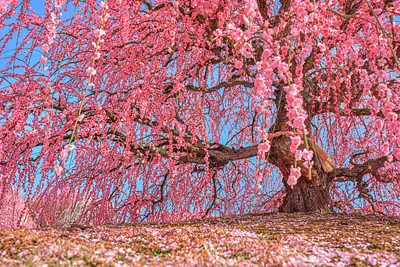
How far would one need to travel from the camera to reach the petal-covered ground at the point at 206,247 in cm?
233

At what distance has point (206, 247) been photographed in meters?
2.69

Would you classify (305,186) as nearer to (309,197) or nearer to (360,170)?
(309,197)

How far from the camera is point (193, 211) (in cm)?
634

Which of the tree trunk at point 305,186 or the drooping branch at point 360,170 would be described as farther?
the tree trunk at point 305,186

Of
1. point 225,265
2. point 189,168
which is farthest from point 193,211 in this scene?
point 225,265

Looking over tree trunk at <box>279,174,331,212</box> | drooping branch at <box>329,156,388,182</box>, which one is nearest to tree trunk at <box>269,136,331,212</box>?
tree trunk at <box>279,174,331,212</box>

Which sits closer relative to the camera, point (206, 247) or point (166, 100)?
point (206, 247)

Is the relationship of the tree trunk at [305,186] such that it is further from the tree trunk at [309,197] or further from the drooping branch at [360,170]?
the drooping branch at [360,170]

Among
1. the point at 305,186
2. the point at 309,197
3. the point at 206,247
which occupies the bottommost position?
the point at 206,247

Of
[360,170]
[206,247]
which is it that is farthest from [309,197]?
[206,247]

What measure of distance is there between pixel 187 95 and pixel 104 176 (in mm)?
1515

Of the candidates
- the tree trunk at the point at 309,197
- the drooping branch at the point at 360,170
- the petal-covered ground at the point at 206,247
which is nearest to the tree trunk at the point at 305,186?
the tree trunk at the point at 309,197

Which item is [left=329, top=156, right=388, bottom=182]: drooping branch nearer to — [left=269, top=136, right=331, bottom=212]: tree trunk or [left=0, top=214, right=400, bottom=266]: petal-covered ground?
[left=269, top=136, right=331, bottom=212]: tree trunk

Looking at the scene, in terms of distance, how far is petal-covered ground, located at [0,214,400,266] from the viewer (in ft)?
7.63
